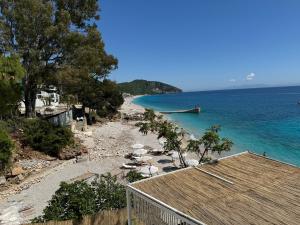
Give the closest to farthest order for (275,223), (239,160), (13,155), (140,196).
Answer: (275,223) → (140,196) → (239,160) → (13,155)

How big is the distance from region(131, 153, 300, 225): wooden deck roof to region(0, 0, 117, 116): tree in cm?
1775

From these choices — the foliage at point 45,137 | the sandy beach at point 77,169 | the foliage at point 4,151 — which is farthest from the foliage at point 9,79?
the foliage at point 45,137

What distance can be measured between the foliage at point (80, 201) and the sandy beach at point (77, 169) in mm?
3640

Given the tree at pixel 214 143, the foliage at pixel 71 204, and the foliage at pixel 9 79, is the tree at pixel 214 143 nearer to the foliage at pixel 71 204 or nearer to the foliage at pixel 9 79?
the foliage at pixel 71 204

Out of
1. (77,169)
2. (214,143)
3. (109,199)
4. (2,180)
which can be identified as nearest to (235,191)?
(109,199)

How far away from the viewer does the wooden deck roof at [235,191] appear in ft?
22.6

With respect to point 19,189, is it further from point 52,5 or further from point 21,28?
point 52,5

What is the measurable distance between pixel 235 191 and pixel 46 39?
859 inches

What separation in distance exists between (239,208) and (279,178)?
2.41m

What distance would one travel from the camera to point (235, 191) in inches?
324

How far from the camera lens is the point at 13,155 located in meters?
19.1

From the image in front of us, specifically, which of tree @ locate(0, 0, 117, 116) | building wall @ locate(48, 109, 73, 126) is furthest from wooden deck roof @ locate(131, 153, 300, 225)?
building wall @ locate(48, 109, 73, 126)

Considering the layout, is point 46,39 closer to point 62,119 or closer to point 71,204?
point 62,119

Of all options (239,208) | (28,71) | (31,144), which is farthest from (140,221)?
(28,71)
